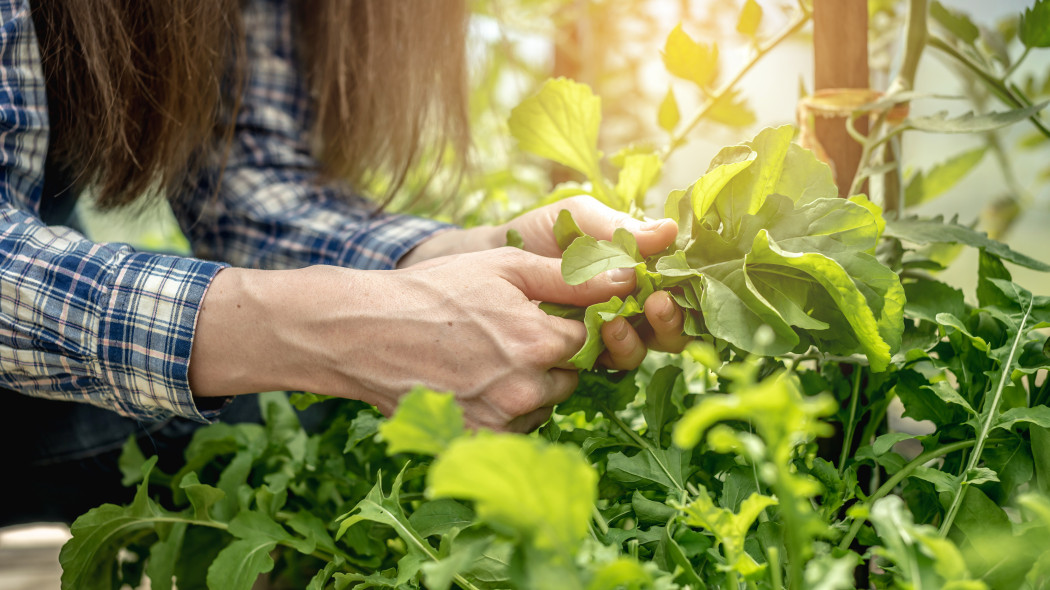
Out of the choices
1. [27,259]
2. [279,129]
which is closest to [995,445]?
[27,259]

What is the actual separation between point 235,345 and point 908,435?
14.3 inches

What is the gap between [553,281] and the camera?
1.23 ft

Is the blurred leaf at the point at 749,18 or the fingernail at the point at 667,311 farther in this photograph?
the blurred leaf at the point at 749,18

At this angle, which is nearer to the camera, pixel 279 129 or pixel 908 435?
pixel 908 435

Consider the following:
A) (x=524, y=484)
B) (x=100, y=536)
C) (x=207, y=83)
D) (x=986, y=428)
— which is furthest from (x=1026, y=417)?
(x=207, y=83)

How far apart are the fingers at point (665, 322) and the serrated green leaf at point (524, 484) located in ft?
0.54

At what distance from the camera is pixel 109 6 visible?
520 millimetres

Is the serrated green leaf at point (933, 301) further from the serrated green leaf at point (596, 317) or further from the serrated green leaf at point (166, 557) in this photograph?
the serrated green leaf at point (166, 557)

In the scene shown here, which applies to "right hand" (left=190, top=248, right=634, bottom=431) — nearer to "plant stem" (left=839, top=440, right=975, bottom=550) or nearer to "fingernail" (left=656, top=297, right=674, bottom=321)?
"fingernail" (left=656, top=297, right=674, bottom=321)

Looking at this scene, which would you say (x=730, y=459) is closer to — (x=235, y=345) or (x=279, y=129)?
(x=235, y=345)

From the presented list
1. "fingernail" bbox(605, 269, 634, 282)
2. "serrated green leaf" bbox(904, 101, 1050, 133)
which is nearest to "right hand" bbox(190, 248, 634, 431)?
"fingernail" bbox(605, 269, 634, 282)

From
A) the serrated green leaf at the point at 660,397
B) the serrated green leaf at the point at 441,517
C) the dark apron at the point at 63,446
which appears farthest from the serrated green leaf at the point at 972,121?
the dark apron at the point at 63,446

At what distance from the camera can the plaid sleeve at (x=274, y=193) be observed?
71 cm

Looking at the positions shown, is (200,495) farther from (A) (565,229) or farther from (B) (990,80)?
(B) (990,80)
